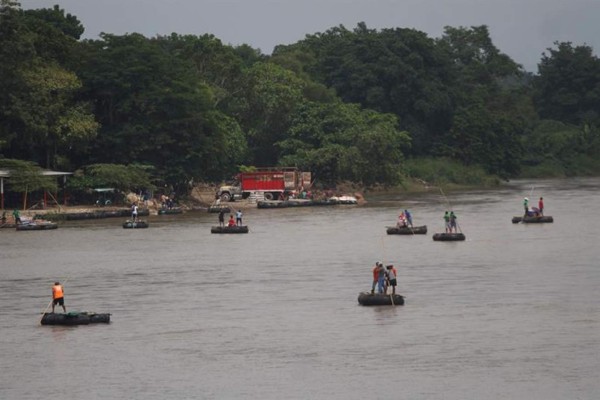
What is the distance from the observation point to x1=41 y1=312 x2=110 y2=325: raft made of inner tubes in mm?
38469

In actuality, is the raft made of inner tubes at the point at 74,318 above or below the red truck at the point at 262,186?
below

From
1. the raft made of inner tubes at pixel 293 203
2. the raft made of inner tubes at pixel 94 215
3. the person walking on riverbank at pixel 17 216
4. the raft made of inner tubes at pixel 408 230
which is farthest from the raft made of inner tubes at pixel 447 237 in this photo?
the raft made of inner tubes at pixel 293 203

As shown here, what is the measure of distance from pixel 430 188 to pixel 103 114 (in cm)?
3557

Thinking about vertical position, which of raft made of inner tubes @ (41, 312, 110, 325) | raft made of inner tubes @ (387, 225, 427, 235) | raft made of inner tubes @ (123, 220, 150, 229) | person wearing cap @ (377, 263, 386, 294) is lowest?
raft made of inner tubes @ (41, 312, 110, 325)

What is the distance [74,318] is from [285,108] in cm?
6819

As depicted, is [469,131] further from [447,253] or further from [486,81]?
[447,253]

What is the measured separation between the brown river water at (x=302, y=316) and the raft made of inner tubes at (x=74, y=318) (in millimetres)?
219

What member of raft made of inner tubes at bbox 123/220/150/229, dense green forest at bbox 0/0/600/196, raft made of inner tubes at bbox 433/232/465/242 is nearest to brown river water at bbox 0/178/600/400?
raft made of inner tubes at bbox 433/232/465/242

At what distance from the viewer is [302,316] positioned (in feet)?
132

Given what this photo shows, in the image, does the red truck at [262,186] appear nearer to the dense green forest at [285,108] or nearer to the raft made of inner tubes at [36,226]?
the dense green forest at [285,108]

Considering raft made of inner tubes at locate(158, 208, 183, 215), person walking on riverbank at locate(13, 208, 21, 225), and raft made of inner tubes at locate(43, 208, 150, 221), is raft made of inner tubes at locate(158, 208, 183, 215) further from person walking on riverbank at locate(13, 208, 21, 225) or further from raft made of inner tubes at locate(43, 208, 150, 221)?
person walking on riverbank at locate(13, 208, 21, 225)

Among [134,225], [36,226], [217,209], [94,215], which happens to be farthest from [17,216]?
[217,209]

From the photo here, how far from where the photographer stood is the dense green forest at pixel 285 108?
82.6 meters

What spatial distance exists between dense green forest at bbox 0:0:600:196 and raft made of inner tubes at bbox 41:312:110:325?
40345 mm
